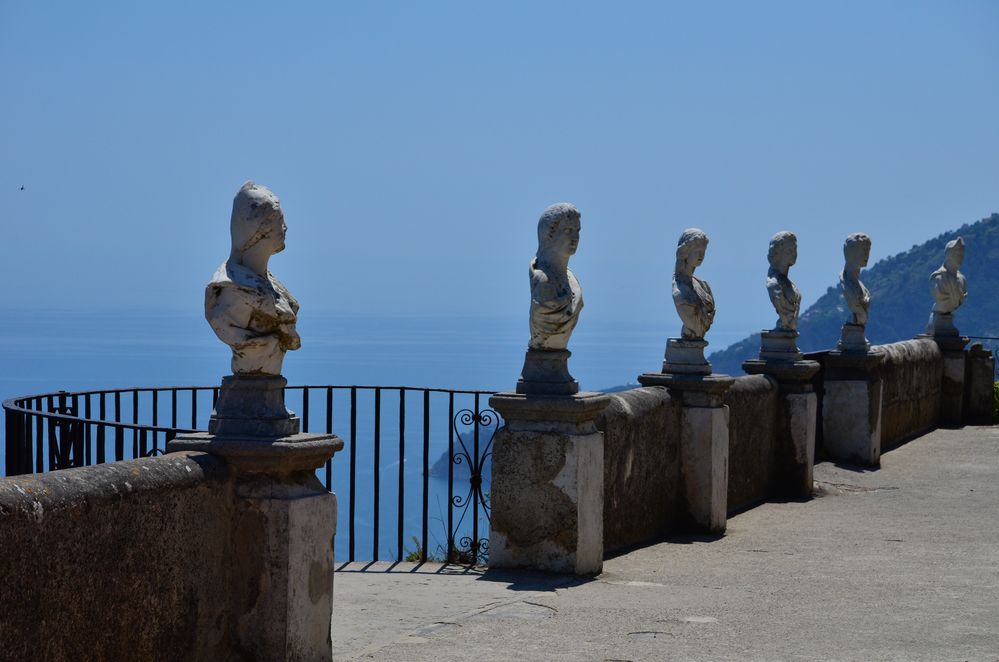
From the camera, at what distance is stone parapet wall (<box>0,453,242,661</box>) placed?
465cm

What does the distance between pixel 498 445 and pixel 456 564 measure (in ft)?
Result: 4.08

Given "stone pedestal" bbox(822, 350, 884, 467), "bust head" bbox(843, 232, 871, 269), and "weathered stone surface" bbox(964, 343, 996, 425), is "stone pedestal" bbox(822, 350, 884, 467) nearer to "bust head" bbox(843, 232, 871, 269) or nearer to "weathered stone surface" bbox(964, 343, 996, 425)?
"bust head" bbox(843, 232, 871, 269)

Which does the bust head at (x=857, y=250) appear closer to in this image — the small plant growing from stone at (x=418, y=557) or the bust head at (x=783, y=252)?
the bust head at (x=783, y=252)

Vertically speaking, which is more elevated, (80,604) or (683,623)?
(80,604)

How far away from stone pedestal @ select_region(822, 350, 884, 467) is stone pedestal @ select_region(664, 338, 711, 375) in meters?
4.69

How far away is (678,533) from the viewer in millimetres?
11195

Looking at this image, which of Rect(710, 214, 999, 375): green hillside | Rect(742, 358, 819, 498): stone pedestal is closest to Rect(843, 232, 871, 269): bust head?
Rect(742, 358, 819, 498): stone pedestal

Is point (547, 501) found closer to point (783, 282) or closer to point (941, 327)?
point (783, 282)

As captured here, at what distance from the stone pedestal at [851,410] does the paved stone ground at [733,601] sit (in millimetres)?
3184

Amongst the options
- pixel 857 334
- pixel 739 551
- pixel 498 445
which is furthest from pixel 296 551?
pixel 857 334

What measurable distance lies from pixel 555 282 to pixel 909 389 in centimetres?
1030

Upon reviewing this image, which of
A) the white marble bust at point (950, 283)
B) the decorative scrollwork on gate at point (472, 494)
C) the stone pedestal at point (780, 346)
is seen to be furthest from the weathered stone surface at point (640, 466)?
the white marble bust at point (950, 283)

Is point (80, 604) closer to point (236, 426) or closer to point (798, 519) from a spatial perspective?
point (236, 426)

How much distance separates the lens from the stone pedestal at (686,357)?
11109 mm
